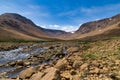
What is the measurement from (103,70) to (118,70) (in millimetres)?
985

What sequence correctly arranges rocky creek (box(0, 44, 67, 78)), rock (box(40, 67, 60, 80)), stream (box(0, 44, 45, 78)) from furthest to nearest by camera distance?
rocky creek (box(0, 44, 67, 78)) < stream (box(0, 44, 45, 78)) < rock (box(40, 67, 60, 80))

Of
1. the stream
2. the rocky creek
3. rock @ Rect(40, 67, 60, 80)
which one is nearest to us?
rock @ Rect(40, 67, 60, 80)

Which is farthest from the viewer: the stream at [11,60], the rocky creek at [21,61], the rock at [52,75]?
the rocky creek at [21,61]

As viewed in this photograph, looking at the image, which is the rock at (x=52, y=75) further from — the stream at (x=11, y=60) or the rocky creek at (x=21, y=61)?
the stream at (x=11, y=60)

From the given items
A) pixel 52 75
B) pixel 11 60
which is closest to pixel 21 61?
pixel 11 60

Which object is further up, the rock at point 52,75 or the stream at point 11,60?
the rock at point 52,75

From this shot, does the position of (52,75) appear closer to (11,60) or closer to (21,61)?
(21,61)

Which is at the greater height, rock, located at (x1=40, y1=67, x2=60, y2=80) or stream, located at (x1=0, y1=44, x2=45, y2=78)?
rock, located at (x1=40, y1=67, x2=60, y2=80)

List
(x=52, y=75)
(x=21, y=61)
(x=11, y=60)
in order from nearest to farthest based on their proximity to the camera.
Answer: (x=52, y=75) → (x=21, y=61) → (x=11, y=60)

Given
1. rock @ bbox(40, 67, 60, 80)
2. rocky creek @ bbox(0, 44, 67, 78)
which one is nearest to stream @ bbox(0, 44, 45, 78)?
rocky creek @ bbox(0, 44, 67, 78)

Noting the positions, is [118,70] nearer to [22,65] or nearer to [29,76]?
[29,76]

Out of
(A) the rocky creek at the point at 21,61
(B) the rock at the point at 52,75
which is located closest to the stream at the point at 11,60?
(A) the rocky creek at the point at 21,61

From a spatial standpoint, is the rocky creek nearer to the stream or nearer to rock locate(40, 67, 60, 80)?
the stream

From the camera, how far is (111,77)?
15516mm
